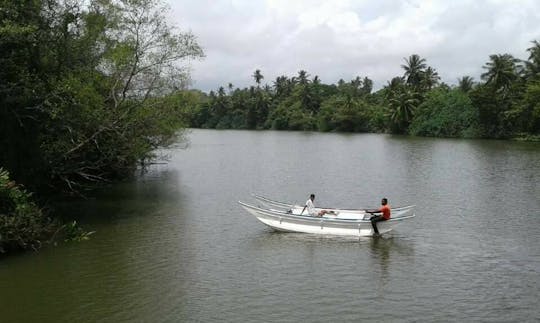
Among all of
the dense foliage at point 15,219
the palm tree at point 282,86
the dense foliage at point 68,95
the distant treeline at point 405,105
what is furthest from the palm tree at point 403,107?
the dense foliage at point 15,219

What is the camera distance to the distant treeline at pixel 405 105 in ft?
304

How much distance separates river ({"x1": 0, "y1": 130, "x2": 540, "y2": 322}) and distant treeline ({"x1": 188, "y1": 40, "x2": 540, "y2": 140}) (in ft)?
Result: 62.5

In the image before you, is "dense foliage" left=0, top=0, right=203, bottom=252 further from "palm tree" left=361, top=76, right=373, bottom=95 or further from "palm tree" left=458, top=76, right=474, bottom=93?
"palm tree" left=361, top=76, right=373, bottom=95

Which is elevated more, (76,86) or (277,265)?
(76,86)

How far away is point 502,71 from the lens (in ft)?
306

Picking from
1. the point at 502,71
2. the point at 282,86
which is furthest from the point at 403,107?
the point at 282,86

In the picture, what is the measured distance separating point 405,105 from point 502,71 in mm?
24662

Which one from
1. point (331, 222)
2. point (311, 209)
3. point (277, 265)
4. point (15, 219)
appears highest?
point (15, 219)

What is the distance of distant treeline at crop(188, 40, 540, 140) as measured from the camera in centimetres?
9262

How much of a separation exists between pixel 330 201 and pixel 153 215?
1186 centimetres

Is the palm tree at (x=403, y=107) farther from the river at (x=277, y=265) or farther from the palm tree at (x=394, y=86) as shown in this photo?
the river at (x=277, y=265)

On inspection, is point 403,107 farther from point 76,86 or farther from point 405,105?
point 76,86

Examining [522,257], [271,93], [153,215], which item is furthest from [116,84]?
[271,93]

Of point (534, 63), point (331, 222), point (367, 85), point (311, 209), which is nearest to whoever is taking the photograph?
point (331, 222)
